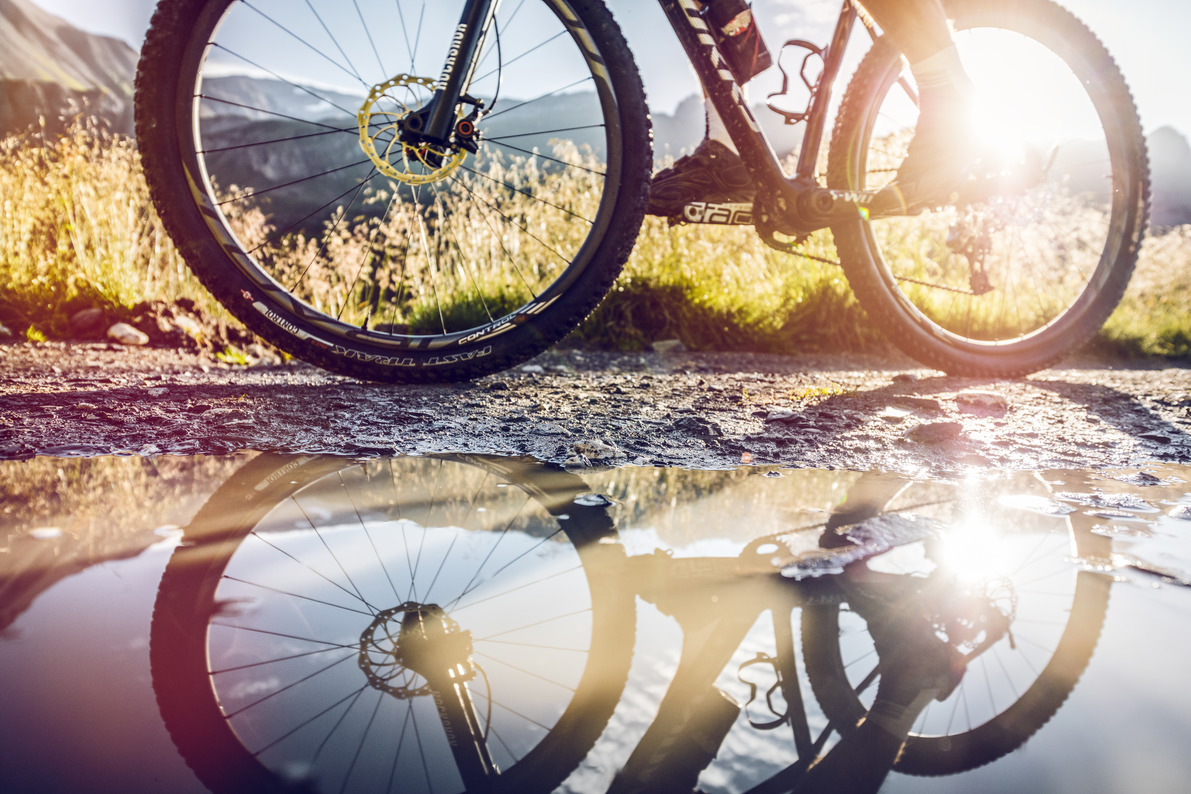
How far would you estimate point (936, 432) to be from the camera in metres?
1.84

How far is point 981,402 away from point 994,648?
158cm

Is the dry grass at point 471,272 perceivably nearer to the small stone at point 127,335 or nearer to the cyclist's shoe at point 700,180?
the small stone at point 127,335

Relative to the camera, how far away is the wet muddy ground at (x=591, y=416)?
156 centimetres

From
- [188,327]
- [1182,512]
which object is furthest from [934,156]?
[188,327]

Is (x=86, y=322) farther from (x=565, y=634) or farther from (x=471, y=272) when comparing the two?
(x=565, y=634)

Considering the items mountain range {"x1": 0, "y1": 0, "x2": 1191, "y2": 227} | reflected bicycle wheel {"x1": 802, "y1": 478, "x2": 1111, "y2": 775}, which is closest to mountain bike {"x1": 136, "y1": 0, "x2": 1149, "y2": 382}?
reflected bicycle wheel {"x1": 802, "y1": 478, "x2": 1111, "y2": 775}

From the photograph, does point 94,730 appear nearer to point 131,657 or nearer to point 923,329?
point 131,657

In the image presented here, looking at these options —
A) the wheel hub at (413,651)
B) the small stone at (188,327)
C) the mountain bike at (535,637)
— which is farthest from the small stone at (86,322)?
the wheel hub at (413,651)

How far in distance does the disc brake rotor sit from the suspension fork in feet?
0.10

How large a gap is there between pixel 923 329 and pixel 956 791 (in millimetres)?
2110

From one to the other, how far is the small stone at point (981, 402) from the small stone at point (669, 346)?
1.48 metres

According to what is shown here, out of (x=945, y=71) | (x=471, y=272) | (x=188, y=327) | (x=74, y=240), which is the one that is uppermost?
(x=945, y=71)

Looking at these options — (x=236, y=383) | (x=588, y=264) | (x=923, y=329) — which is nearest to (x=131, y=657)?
(x=588, y=264)

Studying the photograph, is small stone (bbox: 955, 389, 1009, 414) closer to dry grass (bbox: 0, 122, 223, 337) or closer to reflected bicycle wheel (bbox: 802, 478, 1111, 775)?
reflected bicycle wheel (bbox: 802, 478, 1111, 775)
